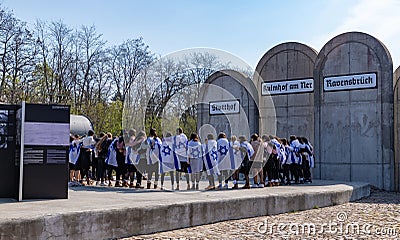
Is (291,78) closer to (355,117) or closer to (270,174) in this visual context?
(355,117)

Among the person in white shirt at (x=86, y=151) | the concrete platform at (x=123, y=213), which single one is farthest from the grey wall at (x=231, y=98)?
the concrete platform at (x=123, y=213)

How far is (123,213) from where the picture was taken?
343 inches

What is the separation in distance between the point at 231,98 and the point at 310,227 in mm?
14666

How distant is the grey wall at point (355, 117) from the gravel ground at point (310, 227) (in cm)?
661

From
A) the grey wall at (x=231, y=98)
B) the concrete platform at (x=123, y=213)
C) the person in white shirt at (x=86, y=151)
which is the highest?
the grey wall at (x=231, y=98)

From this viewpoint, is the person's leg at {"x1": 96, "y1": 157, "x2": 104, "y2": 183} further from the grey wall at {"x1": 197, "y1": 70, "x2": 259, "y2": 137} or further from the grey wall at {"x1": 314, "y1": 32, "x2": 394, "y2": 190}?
the grey wall at {"x1": 197, "y1": 70, "x2": 259, "y2": 137}

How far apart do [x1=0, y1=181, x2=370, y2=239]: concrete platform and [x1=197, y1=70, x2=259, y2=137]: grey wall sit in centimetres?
1137

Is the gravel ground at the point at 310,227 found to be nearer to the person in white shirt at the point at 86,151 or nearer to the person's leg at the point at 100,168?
the person's leg at the point at 100,168

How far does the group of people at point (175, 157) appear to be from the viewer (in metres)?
13.8

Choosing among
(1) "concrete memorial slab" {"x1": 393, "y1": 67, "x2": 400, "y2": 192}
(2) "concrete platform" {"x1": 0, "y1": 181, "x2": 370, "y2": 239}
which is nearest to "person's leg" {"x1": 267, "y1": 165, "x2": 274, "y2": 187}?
(2) "concrete platform" {"x1": 0, "y1": 181, "x2": 370, "y2": 239}

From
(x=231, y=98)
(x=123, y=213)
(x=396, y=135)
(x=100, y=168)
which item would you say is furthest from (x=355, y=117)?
(x=123, y=213)

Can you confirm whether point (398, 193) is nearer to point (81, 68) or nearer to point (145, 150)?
point (145, 150)

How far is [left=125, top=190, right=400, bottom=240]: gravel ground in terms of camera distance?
9.55m

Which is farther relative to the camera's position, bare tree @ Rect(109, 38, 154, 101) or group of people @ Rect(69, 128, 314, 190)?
bare tree @ Rect(109, 38, 154, 101)
